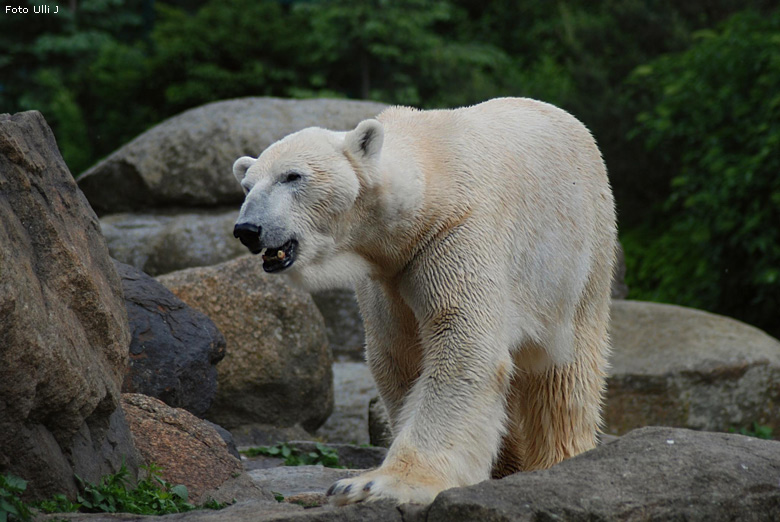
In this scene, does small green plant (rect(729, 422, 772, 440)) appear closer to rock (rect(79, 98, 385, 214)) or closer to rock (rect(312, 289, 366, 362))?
rock (rect(312, 289, 366, 362))

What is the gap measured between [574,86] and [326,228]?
1165cm

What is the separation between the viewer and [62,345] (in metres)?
3.51

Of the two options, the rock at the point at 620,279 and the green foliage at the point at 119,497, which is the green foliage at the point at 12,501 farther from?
the rock at the point at 620,279

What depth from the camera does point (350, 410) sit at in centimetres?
785

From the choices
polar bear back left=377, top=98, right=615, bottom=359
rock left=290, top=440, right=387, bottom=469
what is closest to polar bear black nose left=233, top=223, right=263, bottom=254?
polar bear back left=377, top=98, right=615, bottom=359

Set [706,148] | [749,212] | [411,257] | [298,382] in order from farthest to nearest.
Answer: [706,148] < [749,212] < [298,382] < [411,257]

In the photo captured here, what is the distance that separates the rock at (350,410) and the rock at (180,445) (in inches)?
115

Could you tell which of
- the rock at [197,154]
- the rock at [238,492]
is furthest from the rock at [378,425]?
the rock at [197,154]

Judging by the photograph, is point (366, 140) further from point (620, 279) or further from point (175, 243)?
point (620, 279)

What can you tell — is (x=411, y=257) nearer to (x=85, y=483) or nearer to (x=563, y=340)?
(x=563, y=340)

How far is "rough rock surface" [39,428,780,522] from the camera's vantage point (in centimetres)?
310

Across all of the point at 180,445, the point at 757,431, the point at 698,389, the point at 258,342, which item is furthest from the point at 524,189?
the point at 757,431

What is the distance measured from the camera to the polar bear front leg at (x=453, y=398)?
342 cm

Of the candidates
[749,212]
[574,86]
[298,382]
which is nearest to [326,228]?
[298,382]
